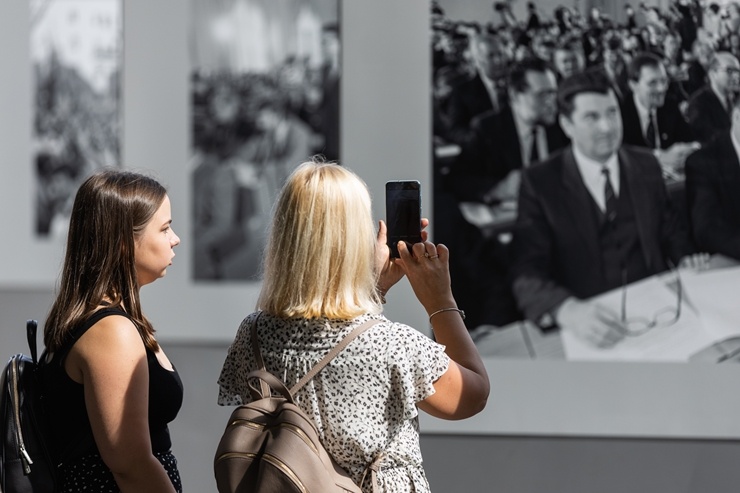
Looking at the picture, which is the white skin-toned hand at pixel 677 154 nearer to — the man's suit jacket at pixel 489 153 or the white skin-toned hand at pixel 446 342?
the man's suit jacket at pixel 489 153

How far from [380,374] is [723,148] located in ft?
7.81

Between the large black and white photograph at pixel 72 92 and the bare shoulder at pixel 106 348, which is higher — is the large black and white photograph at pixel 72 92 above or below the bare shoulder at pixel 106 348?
above

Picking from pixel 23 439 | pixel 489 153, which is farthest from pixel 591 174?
pixel 23 439

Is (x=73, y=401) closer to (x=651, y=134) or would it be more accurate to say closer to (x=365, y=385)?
(x=365, y=385)

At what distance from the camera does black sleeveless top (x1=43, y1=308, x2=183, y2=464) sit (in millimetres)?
2035

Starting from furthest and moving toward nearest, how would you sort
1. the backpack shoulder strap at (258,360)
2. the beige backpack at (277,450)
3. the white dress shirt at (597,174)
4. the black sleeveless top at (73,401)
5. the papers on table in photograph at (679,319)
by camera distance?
the white dress shirt at (597,174)
the papers on table in photograph at (679,319)
the black sleeveless top at (73,401)
the backpack shoulder strap at (258,360)
the beige backpack at (277,450)

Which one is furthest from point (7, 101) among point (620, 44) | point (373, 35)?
point (620, 44)

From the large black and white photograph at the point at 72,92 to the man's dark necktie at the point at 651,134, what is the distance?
3256 mm

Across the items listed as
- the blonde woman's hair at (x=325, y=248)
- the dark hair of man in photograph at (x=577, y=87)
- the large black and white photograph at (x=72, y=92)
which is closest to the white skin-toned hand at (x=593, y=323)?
the dark hair of man in photograph at (x=577, y=87)

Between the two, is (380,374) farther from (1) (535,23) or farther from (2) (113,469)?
(1) (535,23)

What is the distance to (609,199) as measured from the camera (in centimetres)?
381

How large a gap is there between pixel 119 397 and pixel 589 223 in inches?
92.1

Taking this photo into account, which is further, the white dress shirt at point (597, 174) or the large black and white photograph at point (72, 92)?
the large black and white photograph at point (72, 92)

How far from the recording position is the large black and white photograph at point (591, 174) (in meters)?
3.73
